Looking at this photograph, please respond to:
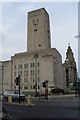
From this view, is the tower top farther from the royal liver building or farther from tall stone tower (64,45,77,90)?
tall stone tower (64,45,77,90)

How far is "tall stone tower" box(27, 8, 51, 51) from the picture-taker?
148 meters

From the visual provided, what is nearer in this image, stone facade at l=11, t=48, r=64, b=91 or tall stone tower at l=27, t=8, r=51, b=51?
stone facade at l=11, t=48, r=64, b=91

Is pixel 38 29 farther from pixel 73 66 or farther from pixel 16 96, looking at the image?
pixel 16 96

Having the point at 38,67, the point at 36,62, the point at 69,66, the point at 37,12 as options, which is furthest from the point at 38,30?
the point at 69,66

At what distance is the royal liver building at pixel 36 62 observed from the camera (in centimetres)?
13150

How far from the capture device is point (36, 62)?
440ft

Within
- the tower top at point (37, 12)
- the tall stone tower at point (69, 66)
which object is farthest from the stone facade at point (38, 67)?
the tall stone tower at point (69, 66)

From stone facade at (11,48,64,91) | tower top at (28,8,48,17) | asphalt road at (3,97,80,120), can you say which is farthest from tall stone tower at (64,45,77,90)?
asphalt road at (3,97,80,120)

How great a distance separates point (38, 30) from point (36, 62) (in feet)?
74.6

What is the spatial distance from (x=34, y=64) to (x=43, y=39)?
56.8 ft

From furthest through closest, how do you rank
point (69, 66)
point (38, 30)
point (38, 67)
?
1. point (69, 66)
2. point (38, 30)
3. point (38, 67)

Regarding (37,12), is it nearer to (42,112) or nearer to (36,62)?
(36,62)

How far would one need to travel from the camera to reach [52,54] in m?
131

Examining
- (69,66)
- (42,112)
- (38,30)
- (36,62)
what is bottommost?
(42,112)
